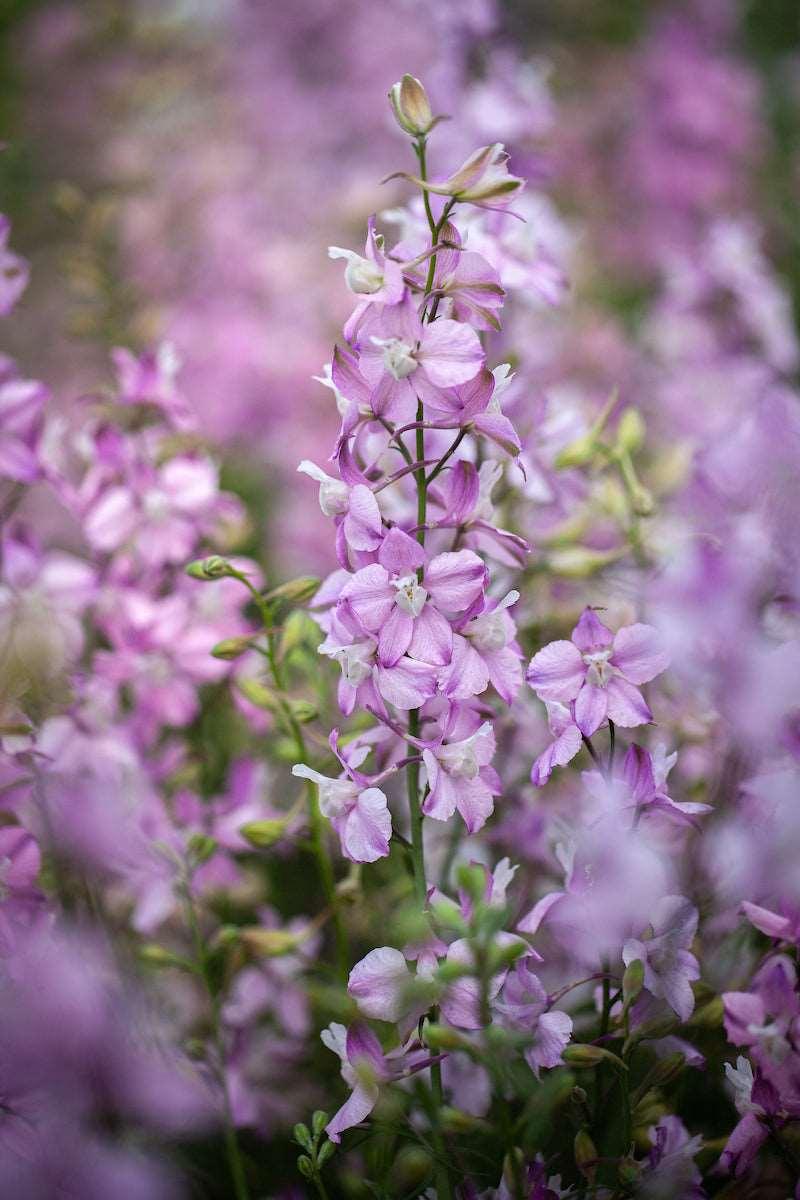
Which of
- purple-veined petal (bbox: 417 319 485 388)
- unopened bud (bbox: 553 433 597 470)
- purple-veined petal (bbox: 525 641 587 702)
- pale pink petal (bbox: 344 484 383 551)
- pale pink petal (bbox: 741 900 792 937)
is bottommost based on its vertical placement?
pale pink petal (bbox: 741 900 792 937)

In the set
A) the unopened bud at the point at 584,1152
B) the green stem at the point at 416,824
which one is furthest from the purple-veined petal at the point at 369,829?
the unopened bud at the point at 584,1152

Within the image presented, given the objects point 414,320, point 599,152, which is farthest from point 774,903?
point 599,152

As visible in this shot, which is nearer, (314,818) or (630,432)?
(314,818)

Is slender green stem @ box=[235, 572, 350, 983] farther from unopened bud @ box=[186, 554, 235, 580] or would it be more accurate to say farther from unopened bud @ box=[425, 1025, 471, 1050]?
unopened bud @ box=[425, 1025, 471, 1050]

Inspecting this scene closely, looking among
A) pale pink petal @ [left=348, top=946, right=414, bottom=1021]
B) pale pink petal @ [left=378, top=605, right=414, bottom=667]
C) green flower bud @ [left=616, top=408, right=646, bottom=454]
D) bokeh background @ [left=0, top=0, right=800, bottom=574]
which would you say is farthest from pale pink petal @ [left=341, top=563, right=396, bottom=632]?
bokeh background @ [left=0, top=0, right=800, bottom=574]

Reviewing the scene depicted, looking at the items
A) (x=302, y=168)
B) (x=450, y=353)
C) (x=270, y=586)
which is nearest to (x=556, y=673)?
(x=450, y=353)

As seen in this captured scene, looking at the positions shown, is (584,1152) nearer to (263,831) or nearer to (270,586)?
(263,831)

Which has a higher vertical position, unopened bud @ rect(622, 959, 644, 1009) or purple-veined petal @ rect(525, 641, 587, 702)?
purple-veined petal @ rect(525, 641, 587, 702)

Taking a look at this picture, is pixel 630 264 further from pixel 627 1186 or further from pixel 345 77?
pixel 627 1186

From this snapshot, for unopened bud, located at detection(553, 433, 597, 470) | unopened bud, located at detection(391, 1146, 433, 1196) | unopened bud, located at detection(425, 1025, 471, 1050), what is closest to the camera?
unopened bud, located at detection(425, 1025, 471, 1050)
